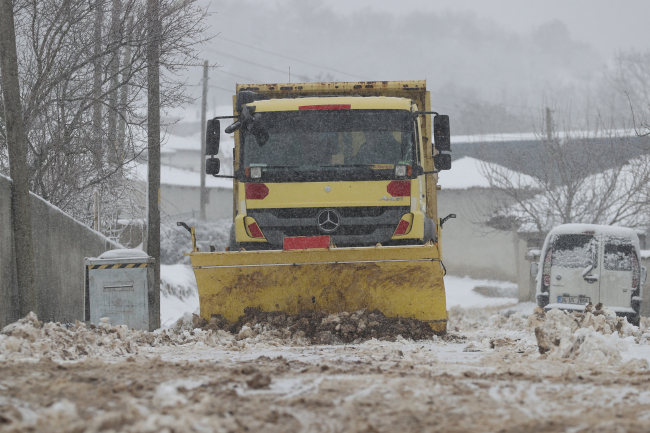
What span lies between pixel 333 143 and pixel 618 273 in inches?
282

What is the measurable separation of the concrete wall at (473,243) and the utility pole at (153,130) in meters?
23.0

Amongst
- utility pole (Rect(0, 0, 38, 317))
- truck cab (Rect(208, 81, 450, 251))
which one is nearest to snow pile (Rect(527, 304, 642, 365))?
truck cab (Rect(208, 81, 450, 251))

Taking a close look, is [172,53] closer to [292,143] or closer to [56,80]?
[56,80]

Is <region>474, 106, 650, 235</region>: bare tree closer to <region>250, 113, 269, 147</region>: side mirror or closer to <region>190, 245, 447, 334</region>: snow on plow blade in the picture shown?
<region>190, 245, 447, 334</region>: snow on plow blade

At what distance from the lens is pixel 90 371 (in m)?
5.12

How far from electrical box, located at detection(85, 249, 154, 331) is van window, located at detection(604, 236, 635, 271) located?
8.46 metres

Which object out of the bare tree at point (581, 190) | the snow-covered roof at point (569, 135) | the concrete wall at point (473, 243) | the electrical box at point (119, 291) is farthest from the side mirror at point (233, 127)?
the concrete wall at point (473, 243)

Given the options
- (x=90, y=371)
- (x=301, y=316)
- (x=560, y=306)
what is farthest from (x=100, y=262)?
(x=560, y=306)

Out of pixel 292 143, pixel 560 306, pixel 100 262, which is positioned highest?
pixel 292 143

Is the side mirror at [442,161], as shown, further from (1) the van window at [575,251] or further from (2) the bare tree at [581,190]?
(2) the bare tree at [581,190]

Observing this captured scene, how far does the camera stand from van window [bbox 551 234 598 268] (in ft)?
46.2

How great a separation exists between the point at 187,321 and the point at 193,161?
66.9 m

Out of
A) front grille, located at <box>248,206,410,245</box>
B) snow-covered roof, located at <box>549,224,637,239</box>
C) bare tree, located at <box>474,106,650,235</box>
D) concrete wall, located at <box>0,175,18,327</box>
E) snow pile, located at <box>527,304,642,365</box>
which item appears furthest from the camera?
bare tree, located at <box>474,106,650,235</box>

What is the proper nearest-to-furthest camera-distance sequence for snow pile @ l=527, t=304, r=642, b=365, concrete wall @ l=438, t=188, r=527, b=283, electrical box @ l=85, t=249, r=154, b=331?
snow pile @ l=527, t=304, r=642, b=365 < electrical box @ l=85, t=249, r=154, b=331 < concrete wall @ l=438, t=188, r=527, b=283
